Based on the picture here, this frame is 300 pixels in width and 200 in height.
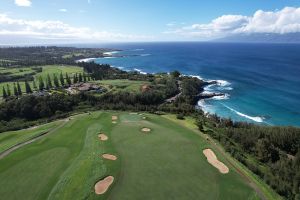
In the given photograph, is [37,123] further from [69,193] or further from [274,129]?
[274,129]

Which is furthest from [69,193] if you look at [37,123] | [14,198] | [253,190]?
[37,123]

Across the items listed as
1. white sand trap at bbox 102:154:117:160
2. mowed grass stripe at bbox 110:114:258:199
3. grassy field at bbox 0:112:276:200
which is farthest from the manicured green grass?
white sand trap at bbox 102:154:117:160

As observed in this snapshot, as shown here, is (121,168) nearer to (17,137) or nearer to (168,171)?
(168,171)

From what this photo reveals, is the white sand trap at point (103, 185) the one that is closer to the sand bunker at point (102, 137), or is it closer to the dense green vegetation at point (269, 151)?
the sand bunker at point (102, 137)

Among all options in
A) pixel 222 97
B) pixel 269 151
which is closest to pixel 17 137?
pixel 269 151

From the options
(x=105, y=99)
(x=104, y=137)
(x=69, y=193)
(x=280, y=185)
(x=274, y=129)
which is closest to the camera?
(x=69, y=193)

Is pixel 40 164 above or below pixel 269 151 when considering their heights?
above
